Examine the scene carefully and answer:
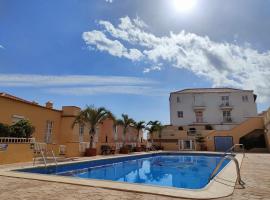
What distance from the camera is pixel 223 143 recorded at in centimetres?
3216

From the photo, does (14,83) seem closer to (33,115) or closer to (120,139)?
(33,115)

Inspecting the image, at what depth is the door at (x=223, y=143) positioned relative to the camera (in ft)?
105

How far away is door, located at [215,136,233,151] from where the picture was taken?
3192cm

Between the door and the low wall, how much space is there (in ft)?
85.9

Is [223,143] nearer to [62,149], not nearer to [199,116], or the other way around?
[199,116]

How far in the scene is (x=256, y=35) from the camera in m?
15.3

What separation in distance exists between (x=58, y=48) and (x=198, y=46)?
10.3 meters

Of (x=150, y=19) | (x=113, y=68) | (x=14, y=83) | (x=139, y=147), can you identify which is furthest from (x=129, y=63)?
(x=139, y=147)

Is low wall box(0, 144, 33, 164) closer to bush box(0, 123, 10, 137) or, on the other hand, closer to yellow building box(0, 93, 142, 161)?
bush box(0, 123, 10, 137)

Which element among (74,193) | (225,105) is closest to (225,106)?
(225,105)

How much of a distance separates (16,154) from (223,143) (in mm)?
27485

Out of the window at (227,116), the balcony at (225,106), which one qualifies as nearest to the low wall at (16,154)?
the balcony at (225,106)

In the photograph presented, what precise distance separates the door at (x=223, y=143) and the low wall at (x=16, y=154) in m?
26.2

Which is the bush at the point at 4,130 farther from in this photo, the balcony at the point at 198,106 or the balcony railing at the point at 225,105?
the balcony railing at the point at 225,105
